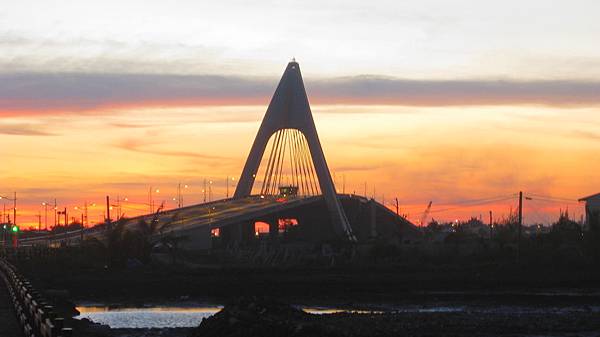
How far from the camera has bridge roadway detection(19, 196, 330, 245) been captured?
320 feet

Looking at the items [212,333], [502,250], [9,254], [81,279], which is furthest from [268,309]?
[9,254]

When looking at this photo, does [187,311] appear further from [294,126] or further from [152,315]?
[294,126]

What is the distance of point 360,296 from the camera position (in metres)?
46.7

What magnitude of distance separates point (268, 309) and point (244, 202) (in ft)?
268

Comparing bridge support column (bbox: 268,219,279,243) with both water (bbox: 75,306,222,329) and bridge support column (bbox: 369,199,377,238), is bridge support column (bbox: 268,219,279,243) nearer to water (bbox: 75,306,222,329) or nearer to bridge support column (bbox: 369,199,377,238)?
bridge support column (bbox: 369,199,377,238)

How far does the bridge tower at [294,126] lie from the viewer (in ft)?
364

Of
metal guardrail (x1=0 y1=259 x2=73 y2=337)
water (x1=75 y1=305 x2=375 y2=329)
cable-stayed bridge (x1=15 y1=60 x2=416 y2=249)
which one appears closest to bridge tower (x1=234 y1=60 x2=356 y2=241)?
cable-stayed bridge (x1=15 y1=60 x2=416 y2=249)

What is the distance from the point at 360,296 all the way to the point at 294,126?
6542 centimetres

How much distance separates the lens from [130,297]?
47.6 meters

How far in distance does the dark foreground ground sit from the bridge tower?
41.7 m

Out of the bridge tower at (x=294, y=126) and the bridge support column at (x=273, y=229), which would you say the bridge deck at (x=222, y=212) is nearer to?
the bridge tower at (x=294, y=126)

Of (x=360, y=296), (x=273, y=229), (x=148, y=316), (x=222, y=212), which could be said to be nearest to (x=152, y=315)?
(x=148, y=316)

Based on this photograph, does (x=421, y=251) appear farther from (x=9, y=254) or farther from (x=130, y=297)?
(x=130, y=297)

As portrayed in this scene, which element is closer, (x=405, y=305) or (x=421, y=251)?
(x=405, y=305)
